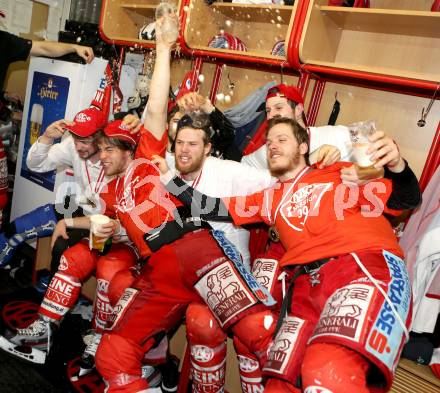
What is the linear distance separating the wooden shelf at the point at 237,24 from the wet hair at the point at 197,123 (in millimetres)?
536

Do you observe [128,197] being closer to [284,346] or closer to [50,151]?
[50,151]

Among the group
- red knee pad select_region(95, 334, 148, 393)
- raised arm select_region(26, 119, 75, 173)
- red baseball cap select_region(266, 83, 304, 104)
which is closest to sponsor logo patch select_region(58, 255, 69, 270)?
red knee pad select_region(95, 334, 148, 393)

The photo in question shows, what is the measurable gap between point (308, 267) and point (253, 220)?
1.16ft

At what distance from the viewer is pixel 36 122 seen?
9.80 ft

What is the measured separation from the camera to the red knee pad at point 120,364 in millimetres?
1469

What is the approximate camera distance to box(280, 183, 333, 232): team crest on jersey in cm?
146

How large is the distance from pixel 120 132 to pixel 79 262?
2.26 ft

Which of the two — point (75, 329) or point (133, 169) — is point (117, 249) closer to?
point (133, 169)

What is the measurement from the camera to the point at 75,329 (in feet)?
7.51

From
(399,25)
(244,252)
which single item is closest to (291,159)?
(244,252)

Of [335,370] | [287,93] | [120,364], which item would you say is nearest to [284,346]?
[335,370]

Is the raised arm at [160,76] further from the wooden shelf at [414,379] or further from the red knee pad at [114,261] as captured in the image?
the wooden shelf at [414,379]

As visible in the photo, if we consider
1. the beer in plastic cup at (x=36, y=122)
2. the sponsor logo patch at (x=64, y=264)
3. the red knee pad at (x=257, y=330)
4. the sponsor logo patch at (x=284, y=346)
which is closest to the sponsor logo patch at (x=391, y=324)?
the sponsor logo patch at (x=284, y=346)

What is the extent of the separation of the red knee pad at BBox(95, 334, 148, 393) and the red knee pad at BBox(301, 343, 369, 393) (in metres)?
0.68
